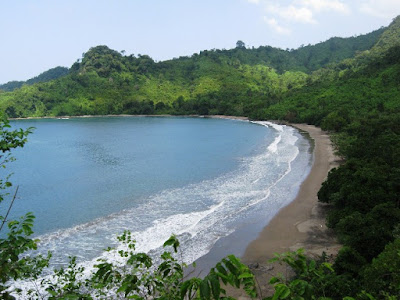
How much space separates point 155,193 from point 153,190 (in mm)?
1130

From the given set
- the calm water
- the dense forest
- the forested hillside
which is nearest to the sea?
the calm water

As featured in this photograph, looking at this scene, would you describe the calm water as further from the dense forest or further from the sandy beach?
the dense forest

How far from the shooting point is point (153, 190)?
3488 cm

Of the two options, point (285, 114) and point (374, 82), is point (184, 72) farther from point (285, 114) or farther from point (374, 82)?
point (374, 82)

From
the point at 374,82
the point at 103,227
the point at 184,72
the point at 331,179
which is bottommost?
the point at 103,227

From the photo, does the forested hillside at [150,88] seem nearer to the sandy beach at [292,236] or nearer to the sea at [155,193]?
the sea at [155,193]

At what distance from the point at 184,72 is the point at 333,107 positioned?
11707 centimetres

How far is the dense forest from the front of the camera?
36.7ft

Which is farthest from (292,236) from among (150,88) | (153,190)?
(150,88)

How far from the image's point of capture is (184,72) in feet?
620

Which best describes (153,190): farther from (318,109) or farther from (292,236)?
(318,109)

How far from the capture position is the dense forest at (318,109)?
11.2 meters

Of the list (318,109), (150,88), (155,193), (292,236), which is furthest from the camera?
(150,88)

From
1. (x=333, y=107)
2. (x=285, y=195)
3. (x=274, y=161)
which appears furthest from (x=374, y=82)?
(x=285, y=195)
